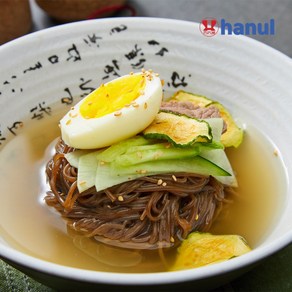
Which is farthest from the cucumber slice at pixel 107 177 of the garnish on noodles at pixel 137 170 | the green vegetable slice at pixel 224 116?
the green vegetable slice at pixel 224 116

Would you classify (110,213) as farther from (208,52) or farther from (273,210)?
(208,52)

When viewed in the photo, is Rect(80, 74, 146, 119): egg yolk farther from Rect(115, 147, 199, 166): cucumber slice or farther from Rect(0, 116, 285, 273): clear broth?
Rect(0, 116, 285, 273): clear broth

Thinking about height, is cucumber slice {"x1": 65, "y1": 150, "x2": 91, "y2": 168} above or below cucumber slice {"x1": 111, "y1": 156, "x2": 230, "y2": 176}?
above

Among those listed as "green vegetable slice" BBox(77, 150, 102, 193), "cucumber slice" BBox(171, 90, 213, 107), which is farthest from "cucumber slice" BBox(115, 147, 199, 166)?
"cucumber slice" BBox(171, 90, 213, 107)

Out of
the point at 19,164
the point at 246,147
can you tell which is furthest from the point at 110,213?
the point at 246,147

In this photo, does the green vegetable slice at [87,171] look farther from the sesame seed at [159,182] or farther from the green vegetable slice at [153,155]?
the sesame seed at [159,182]

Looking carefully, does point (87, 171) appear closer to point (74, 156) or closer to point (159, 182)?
point (74, 156)

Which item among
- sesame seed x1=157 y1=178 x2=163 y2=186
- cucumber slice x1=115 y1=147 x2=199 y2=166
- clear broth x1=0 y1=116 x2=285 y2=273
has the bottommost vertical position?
clear broth x1=0 y1=116 x2=285 y2=273
